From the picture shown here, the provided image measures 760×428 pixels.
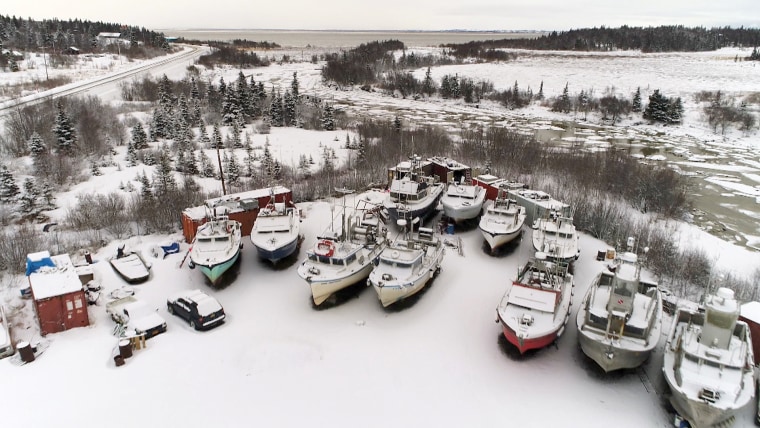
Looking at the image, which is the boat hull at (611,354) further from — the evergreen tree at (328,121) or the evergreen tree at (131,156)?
the evergreen tree at (328,121)

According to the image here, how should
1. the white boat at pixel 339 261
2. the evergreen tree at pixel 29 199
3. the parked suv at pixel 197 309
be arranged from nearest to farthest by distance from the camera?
the parked suv at pixel 197 309 < the white boat at pixel 339 261 < the evergreen tree at pixel 29 199

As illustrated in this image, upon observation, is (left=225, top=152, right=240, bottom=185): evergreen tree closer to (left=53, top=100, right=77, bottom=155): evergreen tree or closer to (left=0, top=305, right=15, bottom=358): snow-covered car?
(left=53, top=100, right=77, bottom=155): evergreen tree

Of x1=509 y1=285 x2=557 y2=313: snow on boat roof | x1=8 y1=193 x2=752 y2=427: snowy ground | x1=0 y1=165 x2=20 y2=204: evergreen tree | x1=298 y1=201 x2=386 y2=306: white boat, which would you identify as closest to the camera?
x1=8 y1=193 x2=752 y2=427: snowy ground

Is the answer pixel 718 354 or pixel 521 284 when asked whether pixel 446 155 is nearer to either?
pixel 521 284

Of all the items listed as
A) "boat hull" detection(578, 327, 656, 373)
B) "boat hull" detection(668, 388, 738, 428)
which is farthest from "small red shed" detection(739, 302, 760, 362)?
"boat hull" detection(578, 327, 656, 373)

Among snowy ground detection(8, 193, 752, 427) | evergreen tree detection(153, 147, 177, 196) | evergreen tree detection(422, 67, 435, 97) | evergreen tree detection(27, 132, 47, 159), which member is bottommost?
snowy ground detection(8, 193, 752, 427)

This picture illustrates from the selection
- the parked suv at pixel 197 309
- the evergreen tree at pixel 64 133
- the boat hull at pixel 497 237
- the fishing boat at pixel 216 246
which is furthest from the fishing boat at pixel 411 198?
the evergreen tree at pixel 64 133

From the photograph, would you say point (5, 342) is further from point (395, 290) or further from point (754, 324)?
point (754, 324)
